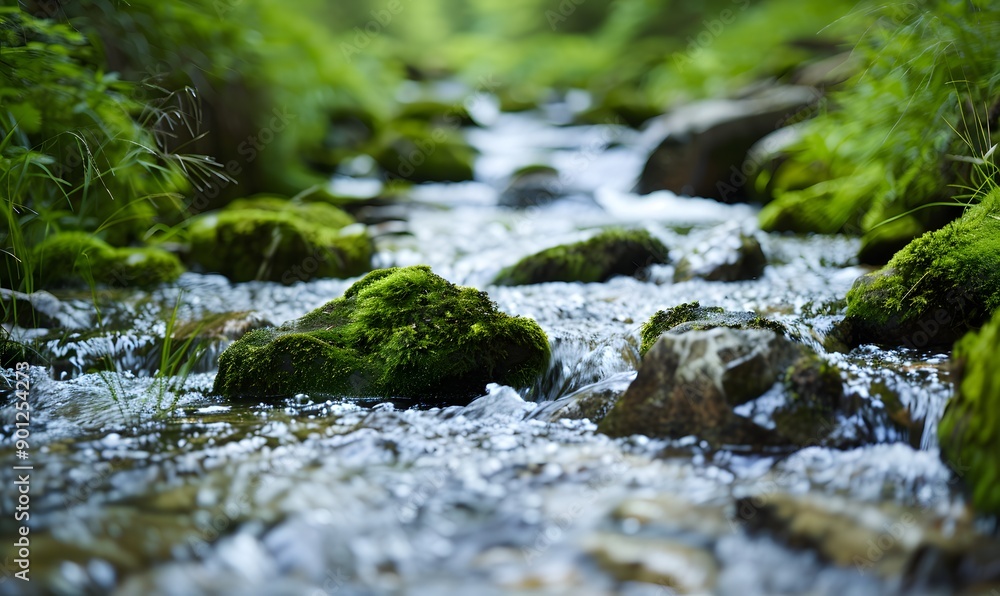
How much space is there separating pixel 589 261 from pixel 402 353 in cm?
241

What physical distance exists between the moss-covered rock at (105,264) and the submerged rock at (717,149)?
20.4ft

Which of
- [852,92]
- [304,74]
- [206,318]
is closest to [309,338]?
[206,318]

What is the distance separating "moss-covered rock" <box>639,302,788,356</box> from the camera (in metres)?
2.84

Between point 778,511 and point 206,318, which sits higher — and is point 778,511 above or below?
below

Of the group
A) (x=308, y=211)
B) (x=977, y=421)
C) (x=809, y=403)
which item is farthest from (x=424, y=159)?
(x=977, y=421)

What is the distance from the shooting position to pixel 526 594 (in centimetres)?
142

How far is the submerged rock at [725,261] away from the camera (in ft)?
15.2

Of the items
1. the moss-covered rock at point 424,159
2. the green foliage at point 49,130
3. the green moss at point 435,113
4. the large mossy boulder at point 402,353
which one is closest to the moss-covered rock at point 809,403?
the large mossy boulder at point 402,353

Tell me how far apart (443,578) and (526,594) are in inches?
8.0

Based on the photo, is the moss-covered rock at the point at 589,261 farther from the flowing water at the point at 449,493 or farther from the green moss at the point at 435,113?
the green moss at the point at 435,113

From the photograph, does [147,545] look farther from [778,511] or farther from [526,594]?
[778,511]

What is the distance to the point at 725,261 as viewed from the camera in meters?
4.69

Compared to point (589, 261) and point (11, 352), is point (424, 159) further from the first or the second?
point (11, 352)

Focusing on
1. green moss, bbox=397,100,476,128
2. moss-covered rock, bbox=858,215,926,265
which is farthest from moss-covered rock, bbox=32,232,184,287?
green moss, bbox=397,100,476,128
